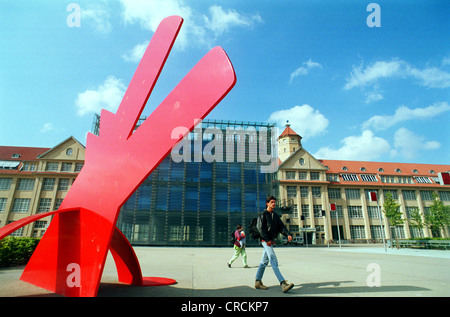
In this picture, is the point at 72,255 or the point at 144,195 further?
the point at 144,195

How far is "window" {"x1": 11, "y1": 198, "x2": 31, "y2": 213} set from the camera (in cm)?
3738

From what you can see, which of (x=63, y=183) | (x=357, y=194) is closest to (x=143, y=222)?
(x=63, y=183)

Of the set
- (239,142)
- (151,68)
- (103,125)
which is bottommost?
(103,125)

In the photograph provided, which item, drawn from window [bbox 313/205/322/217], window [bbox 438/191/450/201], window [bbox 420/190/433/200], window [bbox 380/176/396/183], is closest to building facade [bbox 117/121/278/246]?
window [bbox 313/205/322/217]

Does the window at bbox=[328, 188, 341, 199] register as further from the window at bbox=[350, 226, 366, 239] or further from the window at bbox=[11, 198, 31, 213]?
the window at bbox=[11, 198, 31, 213]

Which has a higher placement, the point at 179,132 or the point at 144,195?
the point at 144,195

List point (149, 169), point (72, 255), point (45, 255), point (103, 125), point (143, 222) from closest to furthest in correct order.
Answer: point (149, 169) → point (72, 255) → point (45, 255) → point (103, 125) → point (143, 222)

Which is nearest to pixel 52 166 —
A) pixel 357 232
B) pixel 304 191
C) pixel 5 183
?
pixel 5 183

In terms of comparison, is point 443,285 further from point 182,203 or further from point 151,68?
point 182,203

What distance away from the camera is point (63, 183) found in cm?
3809

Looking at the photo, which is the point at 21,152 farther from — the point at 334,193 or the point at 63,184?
the point at 334,193

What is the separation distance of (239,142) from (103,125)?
99.9 feet

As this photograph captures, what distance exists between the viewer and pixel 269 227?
15.6ft
